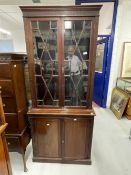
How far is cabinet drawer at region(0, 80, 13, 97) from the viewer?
5.01ft

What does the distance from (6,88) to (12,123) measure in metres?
0.49

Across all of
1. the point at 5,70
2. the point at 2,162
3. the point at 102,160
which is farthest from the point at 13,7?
the point at 102,160

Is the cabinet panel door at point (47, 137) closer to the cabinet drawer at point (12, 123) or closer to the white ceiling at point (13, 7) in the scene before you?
the cabinet drawer at point (12, 123)

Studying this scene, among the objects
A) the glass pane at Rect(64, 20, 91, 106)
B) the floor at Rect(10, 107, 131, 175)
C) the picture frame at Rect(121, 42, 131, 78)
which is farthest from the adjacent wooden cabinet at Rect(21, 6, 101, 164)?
the picture frame at Rect(121, 42, 131, 78)

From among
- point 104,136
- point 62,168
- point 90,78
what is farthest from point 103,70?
point 62,168

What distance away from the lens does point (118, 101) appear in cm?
343

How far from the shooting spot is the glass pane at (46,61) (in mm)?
1585

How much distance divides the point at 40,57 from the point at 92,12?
0.81m

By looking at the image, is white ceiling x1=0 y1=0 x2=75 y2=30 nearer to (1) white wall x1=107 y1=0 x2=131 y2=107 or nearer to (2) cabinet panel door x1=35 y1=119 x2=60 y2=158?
(1) white wall x1=107 y1=0 x2=131 y2=107

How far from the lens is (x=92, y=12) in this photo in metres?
1.45

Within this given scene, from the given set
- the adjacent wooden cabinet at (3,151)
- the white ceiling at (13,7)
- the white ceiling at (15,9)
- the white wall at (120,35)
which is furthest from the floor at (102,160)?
the white ceiling at (13,7)

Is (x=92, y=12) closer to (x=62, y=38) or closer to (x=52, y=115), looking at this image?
(x=62, y=38)

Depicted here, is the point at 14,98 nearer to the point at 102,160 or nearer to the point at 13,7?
the point at 102,160

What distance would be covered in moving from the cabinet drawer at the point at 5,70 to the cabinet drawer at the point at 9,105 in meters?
0.30
